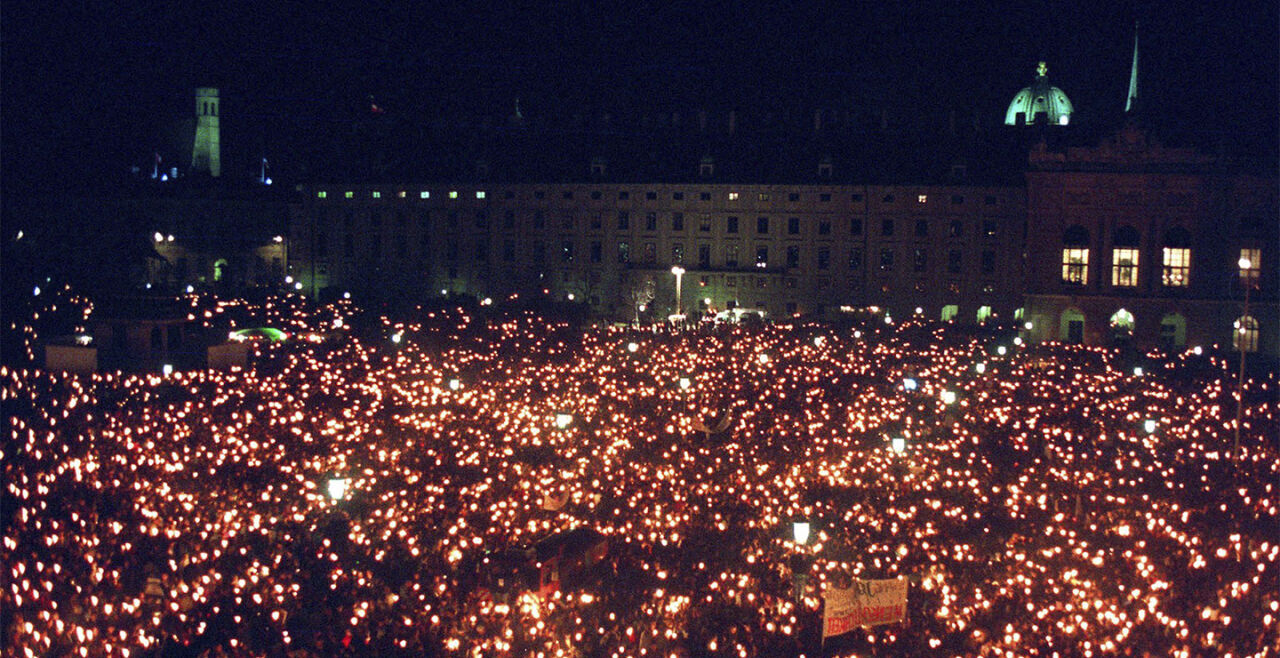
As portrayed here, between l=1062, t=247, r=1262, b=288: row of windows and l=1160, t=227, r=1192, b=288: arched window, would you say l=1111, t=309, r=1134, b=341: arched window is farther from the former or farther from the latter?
l=1160, t=227, r=1192, b=288: arched window

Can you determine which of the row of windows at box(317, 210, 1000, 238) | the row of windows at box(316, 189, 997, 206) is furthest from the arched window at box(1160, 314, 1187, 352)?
the row of windows at box(316, 189, 997, 206)

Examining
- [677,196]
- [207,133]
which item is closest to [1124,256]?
[677,196]

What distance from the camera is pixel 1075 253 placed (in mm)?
52844

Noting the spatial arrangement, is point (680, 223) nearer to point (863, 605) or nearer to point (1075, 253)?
point (1075, 253)

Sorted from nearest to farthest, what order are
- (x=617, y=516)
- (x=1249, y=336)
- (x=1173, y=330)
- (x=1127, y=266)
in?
(x=617, y=516)
(x=1249, y=336)
(x=1173, y=330)
(x=1127, y=266)

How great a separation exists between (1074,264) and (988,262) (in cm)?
417

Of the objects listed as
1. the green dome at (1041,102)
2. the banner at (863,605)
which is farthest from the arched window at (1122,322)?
the banner at (863,605)

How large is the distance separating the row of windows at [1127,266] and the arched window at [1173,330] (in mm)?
1592

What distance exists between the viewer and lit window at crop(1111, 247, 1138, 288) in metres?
52.3

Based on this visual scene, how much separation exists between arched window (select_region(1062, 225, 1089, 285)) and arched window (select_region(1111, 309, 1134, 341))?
93.3 inches

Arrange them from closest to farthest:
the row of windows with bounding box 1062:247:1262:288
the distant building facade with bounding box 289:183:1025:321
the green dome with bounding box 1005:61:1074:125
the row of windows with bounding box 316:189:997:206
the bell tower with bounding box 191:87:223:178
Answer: the row of windows with bounding box 1062:247:1262:288 < the distant building facade with bounding box 289:183:1025:321 < the row of windows with bounding box 316:189:997:206 < the bell tower with bounding box 191:87:223:178 < the green dome with bounding box 1005:61:1074:125

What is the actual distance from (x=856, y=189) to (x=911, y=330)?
1941 cm

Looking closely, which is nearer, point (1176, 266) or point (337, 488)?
point (337, 488)

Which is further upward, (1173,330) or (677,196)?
(677,196)
